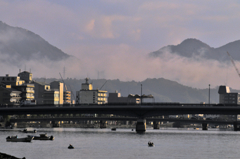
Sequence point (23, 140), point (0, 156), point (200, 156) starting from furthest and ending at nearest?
point (23, 140) → point (200, 156) → point (0, 156)

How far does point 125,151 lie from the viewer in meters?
152

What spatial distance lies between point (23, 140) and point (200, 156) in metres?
76.3

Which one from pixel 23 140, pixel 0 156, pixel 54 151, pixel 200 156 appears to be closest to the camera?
pixel 0 156

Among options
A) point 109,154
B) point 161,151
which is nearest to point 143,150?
point 161,151

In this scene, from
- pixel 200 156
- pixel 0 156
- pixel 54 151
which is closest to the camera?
pixel 0 156

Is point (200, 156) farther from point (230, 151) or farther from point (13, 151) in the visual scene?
point (13, 151)

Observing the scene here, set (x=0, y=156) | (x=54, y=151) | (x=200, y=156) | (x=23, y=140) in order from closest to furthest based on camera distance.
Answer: (x=0, y=156) < (x=200, y=156) < (x=54, y=151) < (x=23, y=140)

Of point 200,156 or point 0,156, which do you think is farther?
point 200,156

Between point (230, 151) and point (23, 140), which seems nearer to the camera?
point (230, 151)

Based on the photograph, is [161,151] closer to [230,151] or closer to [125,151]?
[125,151]

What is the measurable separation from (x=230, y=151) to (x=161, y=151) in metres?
22.8

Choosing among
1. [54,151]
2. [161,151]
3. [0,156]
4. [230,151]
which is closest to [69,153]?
[54,151]

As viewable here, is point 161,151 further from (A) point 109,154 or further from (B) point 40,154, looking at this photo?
(B) point 40,154

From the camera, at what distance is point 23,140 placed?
18738cm
